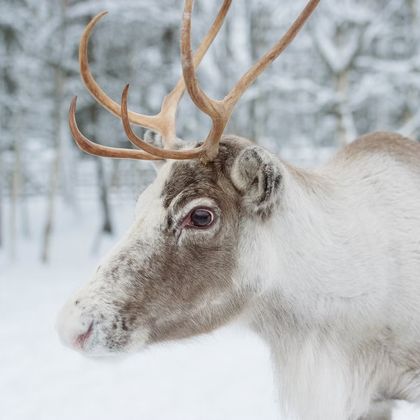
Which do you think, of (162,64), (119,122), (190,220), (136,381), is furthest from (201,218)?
(162,64)

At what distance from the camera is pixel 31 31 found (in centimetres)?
1126

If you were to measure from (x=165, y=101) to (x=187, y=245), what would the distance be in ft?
3.12

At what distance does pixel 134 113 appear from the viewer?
2.66m


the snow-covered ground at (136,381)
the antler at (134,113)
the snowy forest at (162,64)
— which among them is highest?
the antler at (134,113)

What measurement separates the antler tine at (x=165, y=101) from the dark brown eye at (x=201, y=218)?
0.53m

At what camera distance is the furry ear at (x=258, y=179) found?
2.04 m

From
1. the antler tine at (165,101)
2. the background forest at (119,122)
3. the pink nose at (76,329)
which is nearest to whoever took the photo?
the pink nose at (76,329)

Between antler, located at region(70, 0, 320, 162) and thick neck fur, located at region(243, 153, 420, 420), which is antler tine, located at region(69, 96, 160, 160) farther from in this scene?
thick neck fur, located at region(243, 153, 420, 420)

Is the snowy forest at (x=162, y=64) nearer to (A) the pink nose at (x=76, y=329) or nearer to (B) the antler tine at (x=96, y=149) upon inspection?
(B) the antler tine at (x=96, y=149)

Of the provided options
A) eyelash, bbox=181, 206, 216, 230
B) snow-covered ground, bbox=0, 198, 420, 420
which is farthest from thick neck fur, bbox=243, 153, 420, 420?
snow-covered ground, bbox=0, 198, 420, 420

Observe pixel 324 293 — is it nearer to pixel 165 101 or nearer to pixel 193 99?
pixel 193 99

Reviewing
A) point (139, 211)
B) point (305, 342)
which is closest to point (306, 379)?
point (305, 342)

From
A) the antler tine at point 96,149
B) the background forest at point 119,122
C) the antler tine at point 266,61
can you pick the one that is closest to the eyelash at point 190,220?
the antler tine at point 96,149

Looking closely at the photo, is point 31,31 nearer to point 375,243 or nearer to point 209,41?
point 209,41
